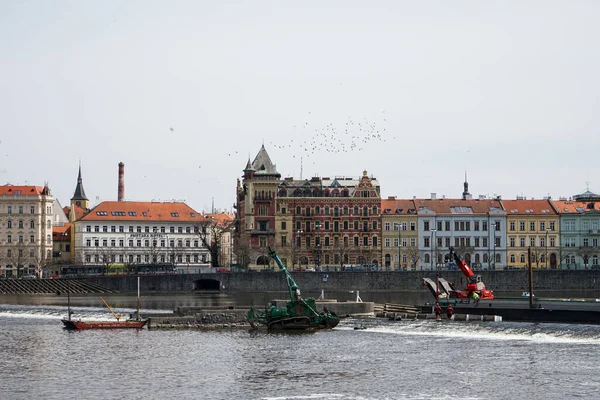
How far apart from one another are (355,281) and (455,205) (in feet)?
106

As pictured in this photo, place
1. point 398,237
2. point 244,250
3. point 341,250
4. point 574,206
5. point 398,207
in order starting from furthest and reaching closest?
point 574,206 → point 398,207 → point 398,237 → point 244,250 → point 341,250

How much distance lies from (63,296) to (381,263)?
52.9 m

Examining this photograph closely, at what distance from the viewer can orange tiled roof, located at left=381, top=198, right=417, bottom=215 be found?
18012 cm

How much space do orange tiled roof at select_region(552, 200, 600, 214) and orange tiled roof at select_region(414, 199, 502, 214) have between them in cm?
979

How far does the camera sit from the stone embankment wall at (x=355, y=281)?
152m

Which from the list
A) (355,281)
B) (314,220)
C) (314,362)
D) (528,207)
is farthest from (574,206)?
(314,362)

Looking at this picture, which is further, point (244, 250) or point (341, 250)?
point (244, 250)

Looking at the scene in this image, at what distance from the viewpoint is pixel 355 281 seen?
155 metres

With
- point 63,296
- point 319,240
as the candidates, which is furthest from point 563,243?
point 63,296

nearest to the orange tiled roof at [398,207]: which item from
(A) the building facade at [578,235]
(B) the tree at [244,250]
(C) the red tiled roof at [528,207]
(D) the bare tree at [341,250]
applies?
(D) the bare tree at [341,250]

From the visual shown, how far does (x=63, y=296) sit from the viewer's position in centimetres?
15150

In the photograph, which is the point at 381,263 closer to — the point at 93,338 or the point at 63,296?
the point at 63,296

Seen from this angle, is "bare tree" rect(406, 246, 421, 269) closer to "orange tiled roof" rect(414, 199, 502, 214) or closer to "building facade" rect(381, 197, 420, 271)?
"building facade" rect(381, 197, 420, 271)

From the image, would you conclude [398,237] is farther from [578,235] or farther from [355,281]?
[578,235]
